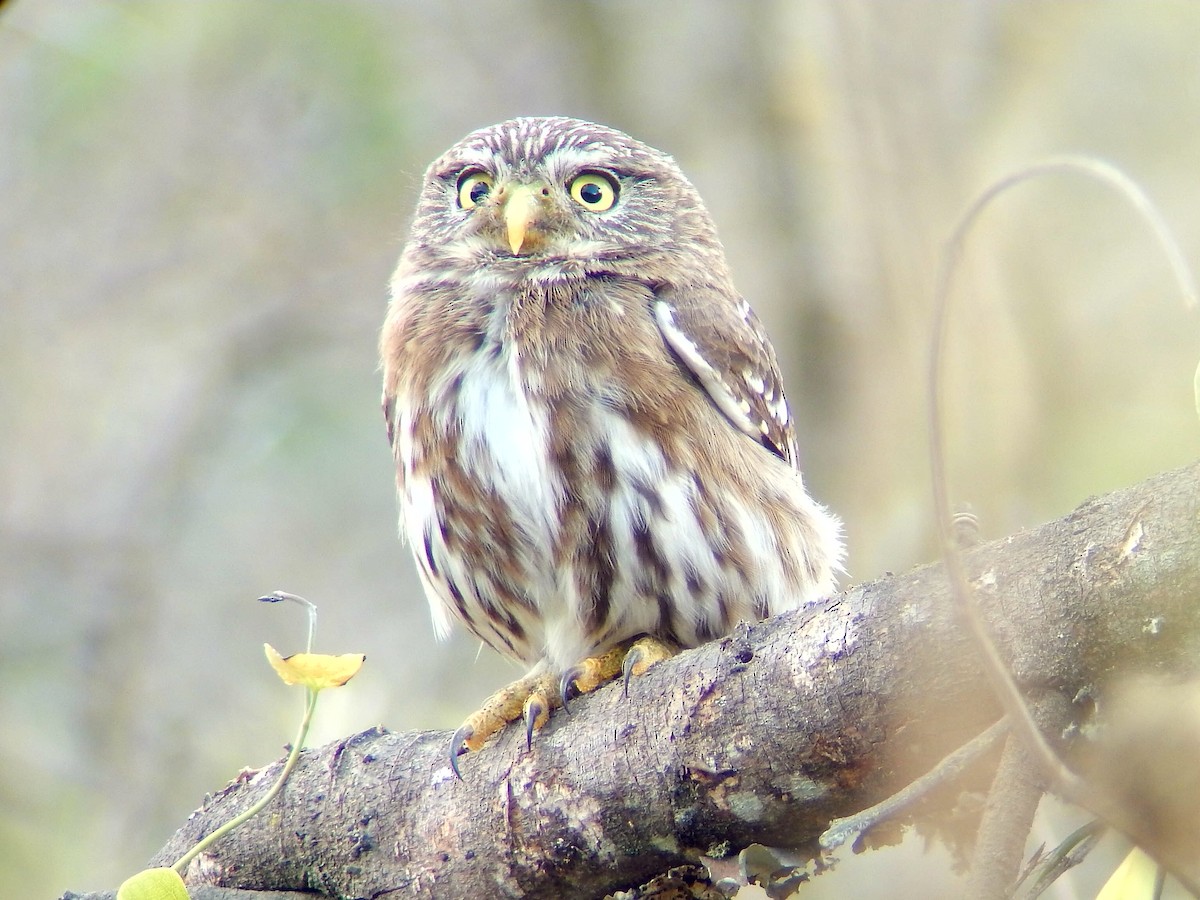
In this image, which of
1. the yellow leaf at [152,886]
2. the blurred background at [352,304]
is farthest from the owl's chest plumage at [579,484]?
the blurred background at [352,304]

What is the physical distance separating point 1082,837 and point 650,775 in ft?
2.70

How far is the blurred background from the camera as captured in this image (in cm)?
557

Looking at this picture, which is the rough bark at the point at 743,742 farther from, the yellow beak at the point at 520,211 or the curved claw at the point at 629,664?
the yellow beak at the point at 520,211

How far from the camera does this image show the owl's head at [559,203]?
12.2 feet

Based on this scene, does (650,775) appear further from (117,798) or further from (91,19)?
(91,19)

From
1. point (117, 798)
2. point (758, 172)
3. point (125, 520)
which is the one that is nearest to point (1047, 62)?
point (758, 172)

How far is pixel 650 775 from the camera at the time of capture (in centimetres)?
238

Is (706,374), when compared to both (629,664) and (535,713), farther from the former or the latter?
(535,713)

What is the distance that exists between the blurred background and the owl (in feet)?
5.59

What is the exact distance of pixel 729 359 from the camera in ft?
11.2

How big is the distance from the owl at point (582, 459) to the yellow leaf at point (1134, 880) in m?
1.24

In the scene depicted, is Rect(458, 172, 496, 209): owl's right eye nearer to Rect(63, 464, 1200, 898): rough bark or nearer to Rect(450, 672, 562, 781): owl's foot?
Rect(450, 672, 562, 781): owl's foot

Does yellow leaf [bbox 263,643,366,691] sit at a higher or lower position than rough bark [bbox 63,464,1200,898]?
higher

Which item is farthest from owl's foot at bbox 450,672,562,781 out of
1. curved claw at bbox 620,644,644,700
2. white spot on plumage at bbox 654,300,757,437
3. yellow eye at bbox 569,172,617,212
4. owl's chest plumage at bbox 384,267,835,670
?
yellow eye at bbox 569,172,617,212
